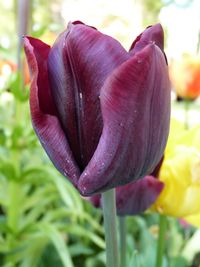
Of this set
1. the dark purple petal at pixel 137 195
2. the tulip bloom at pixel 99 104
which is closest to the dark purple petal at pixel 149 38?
the tulip bloom at pixel 99 104

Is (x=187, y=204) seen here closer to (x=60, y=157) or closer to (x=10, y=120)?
(x=60, y=157)

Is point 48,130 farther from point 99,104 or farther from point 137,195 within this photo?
point 137,195

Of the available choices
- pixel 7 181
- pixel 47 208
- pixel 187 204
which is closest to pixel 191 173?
pixel 187 204

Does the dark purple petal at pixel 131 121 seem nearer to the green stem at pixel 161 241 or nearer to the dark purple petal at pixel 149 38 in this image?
the dark purple petal at pixel 149 38

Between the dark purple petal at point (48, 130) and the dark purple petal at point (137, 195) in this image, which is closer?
the dark purple petal at point (48, 130)

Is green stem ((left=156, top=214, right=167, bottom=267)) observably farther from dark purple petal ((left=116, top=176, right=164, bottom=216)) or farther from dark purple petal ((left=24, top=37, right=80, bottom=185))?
dark purple petal ((left=24, top=37, right=80, bottom=185))

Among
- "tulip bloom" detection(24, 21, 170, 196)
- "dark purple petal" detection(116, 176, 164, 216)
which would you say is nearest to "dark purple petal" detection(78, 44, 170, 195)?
"tulip bloom" detection(24, 21, 170, 196)
